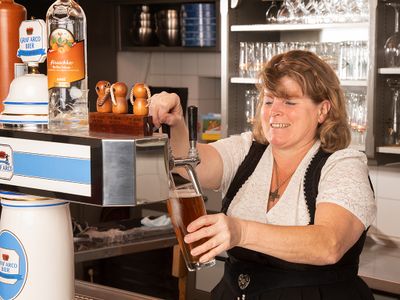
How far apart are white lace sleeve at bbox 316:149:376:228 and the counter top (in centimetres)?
126

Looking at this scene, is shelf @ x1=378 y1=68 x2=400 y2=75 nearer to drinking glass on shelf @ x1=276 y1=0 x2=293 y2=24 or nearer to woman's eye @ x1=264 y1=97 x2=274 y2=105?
drinking glass on shelf @ x1=276 y1=0 x2=293 y2=24

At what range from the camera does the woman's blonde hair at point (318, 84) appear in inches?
89.6

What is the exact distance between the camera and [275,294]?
2225 mm

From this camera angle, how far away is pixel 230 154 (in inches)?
95.7

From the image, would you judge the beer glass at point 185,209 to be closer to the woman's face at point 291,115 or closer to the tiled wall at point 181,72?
the woman's face at point 291,115

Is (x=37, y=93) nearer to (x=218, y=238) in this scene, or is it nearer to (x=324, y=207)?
(x=218, y=238)

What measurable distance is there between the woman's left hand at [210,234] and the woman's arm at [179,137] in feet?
1.56

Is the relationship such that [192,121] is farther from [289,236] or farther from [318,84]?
[318,84]

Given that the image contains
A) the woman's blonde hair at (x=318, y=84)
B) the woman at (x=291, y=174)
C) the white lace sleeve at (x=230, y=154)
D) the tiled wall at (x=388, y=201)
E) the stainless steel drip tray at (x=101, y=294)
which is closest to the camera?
the stainless steel drip tray at (x=101, y=294)

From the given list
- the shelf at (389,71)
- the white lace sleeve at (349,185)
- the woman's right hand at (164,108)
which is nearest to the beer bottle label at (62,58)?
the woman's right hand at (164,108)

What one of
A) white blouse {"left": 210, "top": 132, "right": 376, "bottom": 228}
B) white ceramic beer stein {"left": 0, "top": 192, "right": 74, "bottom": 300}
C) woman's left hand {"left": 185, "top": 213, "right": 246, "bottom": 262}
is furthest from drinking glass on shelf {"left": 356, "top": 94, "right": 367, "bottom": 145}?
white ceramic beer stein {"left": 0, "top": 192, "right": 74, "bottom": 300}

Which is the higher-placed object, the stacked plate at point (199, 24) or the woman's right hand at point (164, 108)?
the stacked plate at point (199, 24)

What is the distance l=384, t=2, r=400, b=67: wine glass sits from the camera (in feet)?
12.3

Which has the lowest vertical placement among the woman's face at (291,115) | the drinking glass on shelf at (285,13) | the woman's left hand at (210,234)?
the woman's left hand at (210,234)
